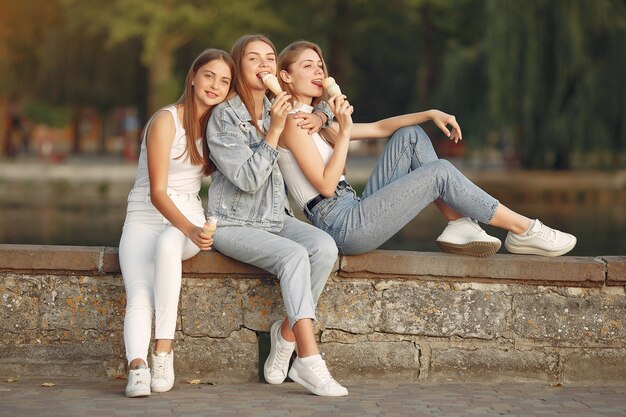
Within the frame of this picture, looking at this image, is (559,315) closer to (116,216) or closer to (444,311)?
(444,311)

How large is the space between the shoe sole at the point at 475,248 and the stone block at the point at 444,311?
0.18 metres

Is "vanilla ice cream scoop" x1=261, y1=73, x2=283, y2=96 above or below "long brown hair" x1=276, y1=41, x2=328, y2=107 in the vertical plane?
below

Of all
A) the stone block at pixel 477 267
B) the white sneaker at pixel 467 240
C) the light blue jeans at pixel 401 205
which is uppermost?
the light blue jeans at pixel 401 205

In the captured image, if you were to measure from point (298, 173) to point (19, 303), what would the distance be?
5.07 feet

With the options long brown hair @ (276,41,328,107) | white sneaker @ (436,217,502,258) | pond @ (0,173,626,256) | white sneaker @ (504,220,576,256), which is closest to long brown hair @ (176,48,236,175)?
long brown hair @ (276,41,328,107)

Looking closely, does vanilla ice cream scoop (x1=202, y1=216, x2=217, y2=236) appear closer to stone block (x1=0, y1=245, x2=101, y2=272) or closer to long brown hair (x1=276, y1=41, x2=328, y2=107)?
stone block (x1=0, y1=245, x2=101, y2=272)

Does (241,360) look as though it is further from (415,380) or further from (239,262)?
(415,380)

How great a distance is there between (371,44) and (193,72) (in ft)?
136

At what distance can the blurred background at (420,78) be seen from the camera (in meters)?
21.5

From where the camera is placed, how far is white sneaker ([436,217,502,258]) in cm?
614

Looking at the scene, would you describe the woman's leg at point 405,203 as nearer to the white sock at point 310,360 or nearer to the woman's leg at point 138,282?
the white sock at point 310,360

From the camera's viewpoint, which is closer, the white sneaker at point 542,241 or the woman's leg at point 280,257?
the woman's leg at point 280,257

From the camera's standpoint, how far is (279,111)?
590cm

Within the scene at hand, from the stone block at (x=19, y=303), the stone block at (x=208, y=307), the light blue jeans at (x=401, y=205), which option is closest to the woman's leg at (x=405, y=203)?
the light blue jeans at (x=401, y=205)
